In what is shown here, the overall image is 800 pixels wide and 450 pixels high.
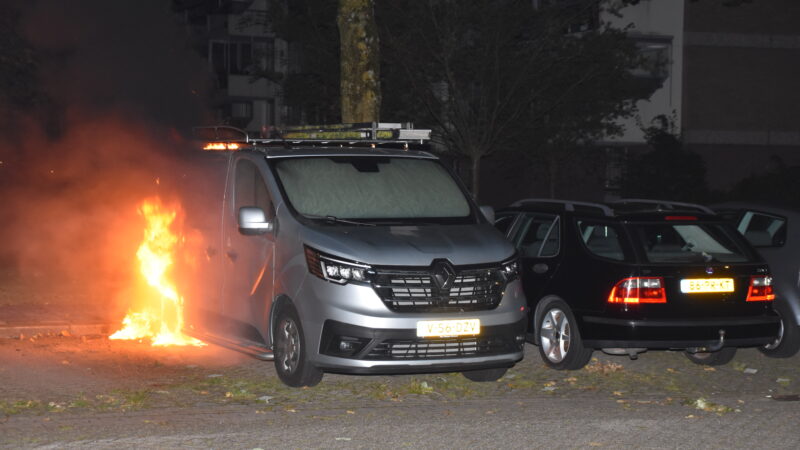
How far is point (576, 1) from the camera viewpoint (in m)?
27.6

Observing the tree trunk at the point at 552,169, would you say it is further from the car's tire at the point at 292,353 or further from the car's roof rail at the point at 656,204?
the car's tire at the point at 292,353

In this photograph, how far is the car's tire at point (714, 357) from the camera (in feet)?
36.6

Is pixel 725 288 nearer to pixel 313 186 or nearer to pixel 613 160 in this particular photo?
pixel 313 186

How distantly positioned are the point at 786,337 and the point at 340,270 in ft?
16.7

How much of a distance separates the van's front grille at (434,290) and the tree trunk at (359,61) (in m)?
7.80

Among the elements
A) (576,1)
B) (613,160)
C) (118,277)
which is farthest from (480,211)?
(613,160)

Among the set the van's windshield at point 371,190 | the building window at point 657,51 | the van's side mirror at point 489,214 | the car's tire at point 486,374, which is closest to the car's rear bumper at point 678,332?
the car's tire at point 486,374

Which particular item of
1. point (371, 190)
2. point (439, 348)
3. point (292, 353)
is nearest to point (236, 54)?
point (371, 190)

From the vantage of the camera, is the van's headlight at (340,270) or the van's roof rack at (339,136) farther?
the van's roof rack at (339,136)

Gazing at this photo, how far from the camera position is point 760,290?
10.4m

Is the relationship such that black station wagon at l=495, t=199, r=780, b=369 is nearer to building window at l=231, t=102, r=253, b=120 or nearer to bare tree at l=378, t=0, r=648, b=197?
bare tree at l=378, t=0, r=648, b=197

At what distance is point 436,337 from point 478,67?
15.3 meters

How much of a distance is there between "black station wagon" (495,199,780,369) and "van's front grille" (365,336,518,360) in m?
1.23

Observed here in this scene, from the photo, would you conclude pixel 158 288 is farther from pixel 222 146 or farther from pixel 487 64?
pixel 487 64
